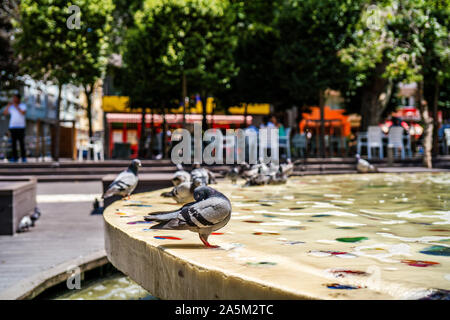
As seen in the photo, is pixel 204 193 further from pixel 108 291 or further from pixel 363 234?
pixel 108 291

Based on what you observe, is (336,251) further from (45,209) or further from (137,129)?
(137,129)

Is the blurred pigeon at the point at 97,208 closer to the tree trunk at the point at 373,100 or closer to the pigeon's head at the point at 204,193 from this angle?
the pigeon's head at the point at 204,193

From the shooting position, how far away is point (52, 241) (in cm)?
682

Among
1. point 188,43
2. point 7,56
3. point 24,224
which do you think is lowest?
point 24,224

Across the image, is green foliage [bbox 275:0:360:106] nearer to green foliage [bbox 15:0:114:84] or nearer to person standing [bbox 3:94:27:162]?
green foliage [bbox 15:0:114:84]

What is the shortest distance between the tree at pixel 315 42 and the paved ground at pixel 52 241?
515 inches

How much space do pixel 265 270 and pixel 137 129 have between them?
35190mm

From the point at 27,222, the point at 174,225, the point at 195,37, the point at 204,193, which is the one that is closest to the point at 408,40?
the point at 195,37

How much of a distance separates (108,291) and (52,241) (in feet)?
7.26

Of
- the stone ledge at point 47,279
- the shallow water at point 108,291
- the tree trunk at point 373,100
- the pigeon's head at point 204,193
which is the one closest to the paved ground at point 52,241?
the stone ledge at point 47,279

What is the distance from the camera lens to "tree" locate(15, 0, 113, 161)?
2061 centimetres

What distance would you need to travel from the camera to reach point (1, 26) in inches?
1056

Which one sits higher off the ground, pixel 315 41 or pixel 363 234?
pixel 315 41

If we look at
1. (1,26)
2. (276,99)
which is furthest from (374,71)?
(1,26)
